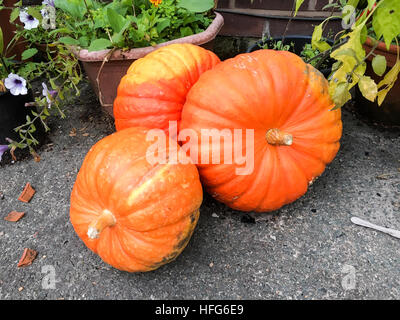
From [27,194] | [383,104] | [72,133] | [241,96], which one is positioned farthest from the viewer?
[72,133]

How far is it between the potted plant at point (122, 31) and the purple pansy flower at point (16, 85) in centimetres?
33

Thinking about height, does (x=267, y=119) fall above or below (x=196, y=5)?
below

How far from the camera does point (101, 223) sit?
123 cm

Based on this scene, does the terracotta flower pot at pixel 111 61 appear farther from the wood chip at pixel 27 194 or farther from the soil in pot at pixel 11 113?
the wood chip at pixel 27 194

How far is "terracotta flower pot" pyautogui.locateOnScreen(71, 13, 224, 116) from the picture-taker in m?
1.82

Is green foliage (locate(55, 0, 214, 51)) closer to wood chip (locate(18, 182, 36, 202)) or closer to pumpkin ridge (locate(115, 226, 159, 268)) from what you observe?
wood chip (locate(18, 182, 36, 202))

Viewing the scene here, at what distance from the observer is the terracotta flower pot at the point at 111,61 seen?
182 centimetres

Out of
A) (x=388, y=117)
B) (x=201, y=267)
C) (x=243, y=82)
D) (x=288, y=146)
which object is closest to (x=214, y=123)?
(x=243, y=82)

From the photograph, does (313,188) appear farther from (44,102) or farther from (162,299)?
(44,102)

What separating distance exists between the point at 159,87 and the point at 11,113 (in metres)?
0.93

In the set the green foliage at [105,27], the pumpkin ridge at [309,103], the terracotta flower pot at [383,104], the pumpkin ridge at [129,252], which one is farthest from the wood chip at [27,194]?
the terracotta flower pot at [383,104]

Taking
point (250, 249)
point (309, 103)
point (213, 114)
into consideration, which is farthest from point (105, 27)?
point (250, 249)

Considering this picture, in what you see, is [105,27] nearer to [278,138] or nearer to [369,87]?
[278,138]

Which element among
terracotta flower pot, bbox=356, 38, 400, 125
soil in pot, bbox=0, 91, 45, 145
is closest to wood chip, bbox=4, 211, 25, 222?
soil in pot, bbox=0, 91, 45, 145
